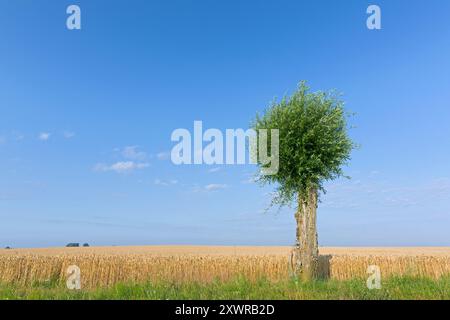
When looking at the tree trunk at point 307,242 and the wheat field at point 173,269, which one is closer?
the tree trunk at point 307,242

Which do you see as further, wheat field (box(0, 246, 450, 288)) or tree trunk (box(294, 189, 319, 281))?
wheat field (box(0, 246, 450, 288))

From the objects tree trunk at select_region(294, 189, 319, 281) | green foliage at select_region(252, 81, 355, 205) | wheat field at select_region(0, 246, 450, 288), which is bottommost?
wheat field at select_region(0, 246, 450, 288)

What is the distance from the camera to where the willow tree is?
2145cm

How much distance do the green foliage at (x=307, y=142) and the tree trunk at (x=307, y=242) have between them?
33.6 inches

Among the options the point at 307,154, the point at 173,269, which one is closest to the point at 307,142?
the point at 307,154

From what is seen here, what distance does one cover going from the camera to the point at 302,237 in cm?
2153

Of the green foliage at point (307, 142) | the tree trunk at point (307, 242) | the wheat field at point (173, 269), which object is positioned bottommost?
the wheat field at point (173, 269)

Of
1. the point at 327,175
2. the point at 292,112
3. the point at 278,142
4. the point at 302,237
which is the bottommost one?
the point at 302,237

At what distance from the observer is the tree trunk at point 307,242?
21141 mm

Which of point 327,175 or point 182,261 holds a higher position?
point 327,175
